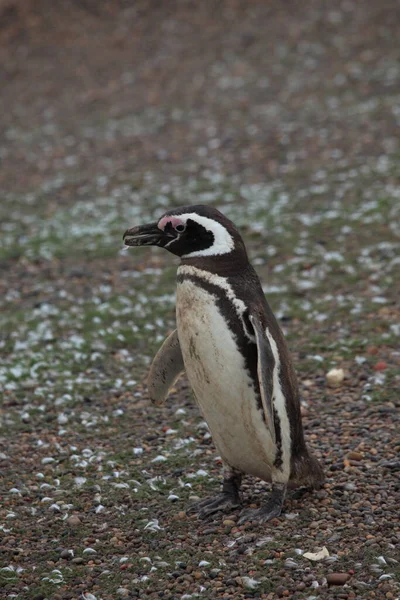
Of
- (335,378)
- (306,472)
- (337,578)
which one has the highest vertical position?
(335,378)

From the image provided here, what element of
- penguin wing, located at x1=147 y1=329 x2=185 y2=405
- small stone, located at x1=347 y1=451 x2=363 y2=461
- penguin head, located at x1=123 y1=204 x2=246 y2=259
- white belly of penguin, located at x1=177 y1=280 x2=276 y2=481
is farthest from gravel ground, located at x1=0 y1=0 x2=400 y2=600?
penguin head, located at x1=123 y1=204 x2=246 y2=259

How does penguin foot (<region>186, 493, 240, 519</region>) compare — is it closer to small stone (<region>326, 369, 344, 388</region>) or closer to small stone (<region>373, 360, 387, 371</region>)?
small stone (<region>326, 369, 344, 388</region>)

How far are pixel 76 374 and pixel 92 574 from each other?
13.0ft

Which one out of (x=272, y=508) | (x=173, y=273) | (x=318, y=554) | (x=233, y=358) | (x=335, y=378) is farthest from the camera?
(x=173, y=273)

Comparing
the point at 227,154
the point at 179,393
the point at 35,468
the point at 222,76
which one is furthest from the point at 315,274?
the point at 222,76

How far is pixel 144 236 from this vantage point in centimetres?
600

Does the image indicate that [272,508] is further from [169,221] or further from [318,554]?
[169,221]

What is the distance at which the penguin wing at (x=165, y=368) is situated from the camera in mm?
6350

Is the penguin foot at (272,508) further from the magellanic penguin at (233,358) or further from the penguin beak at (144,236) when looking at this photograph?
the penguin beak at (144,236)

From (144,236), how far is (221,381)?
Result: 1093 mm

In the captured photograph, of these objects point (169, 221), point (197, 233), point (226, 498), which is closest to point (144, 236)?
point (169, 221)

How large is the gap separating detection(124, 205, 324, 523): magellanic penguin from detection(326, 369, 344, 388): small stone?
2.28 metres

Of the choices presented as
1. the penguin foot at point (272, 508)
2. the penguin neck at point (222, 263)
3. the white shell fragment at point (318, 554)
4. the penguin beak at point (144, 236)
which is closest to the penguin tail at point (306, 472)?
the penguin foot at point (272, 508)

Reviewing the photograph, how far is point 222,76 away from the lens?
72.3ft
